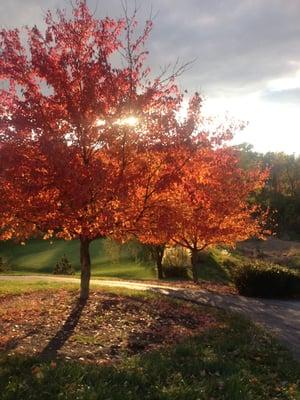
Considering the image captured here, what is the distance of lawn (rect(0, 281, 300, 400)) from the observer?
707cm

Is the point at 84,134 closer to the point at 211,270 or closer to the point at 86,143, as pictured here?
the point at 86,143

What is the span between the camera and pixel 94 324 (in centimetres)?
1153

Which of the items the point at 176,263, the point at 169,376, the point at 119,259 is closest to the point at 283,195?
the point at 119,259

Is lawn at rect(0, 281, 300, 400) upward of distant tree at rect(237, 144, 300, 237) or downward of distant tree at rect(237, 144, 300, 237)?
downward

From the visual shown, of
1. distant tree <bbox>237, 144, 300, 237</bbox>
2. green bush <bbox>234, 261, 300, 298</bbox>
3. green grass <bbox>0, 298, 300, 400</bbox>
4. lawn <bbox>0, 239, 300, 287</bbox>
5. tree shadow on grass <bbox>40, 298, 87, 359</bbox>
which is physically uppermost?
distant tree <bbox>237, 144, 300, 237</bbox>

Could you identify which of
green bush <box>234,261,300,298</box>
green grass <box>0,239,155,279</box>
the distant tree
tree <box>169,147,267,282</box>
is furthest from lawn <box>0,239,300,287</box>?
Result: the distant tree

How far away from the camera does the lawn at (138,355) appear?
707cm

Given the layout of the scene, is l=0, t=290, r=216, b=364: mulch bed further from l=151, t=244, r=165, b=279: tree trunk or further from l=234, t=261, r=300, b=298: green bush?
l=151, t=244, r=165, b=279: tree trunk

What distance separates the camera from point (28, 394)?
659cm

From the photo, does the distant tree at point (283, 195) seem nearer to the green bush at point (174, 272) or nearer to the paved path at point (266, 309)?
the green bush at point (174, 272)

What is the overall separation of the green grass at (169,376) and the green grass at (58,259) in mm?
24184

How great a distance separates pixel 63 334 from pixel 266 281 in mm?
11186

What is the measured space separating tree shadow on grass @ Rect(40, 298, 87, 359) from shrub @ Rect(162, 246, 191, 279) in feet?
65.9

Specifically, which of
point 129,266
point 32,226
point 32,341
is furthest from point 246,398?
point 129,266
